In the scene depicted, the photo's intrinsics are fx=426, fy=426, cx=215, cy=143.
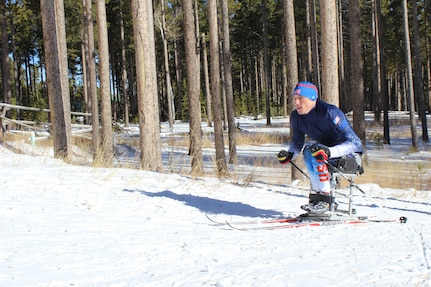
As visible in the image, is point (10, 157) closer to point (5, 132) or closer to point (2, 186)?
point (2, 186)

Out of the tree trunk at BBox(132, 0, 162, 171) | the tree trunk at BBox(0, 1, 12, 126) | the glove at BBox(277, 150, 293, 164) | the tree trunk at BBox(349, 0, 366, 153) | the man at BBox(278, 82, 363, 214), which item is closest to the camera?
the man at BBox(278, 82, 363, 214)

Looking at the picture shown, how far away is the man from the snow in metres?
0.42

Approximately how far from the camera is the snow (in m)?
2.66

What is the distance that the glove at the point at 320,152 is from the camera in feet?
13.8

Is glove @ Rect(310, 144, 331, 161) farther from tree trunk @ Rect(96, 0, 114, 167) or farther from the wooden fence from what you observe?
the wooden fence

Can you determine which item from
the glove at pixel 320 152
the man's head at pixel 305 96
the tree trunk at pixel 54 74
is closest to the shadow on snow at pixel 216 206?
the glove at pixel 320 152

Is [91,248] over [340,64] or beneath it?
beneath

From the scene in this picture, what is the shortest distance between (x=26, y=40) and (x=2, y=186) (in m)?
36.4

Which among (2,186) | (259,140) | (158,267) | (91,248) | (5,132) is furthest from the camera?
(259,140)

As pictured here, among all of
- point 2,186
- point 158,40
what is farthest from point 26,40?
point 2,186

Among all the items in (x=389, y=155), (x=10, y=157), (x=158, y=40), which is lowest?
(x=389, y=155)

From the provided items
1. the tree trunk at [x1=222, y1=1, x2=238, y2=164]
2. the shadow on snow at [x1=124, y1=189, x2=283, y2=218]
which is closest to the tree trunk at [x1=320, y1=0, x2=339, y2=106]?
the shadow on snow at [x1=124, y1=189, x2=283, y2=218]

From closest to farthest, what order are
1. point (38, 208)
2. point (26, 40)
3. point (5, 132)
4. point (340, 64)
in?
point (38, 208)
point (5, 132)
point (340, 64)
point (26, 40)

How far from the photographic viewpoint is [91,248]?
334cm
